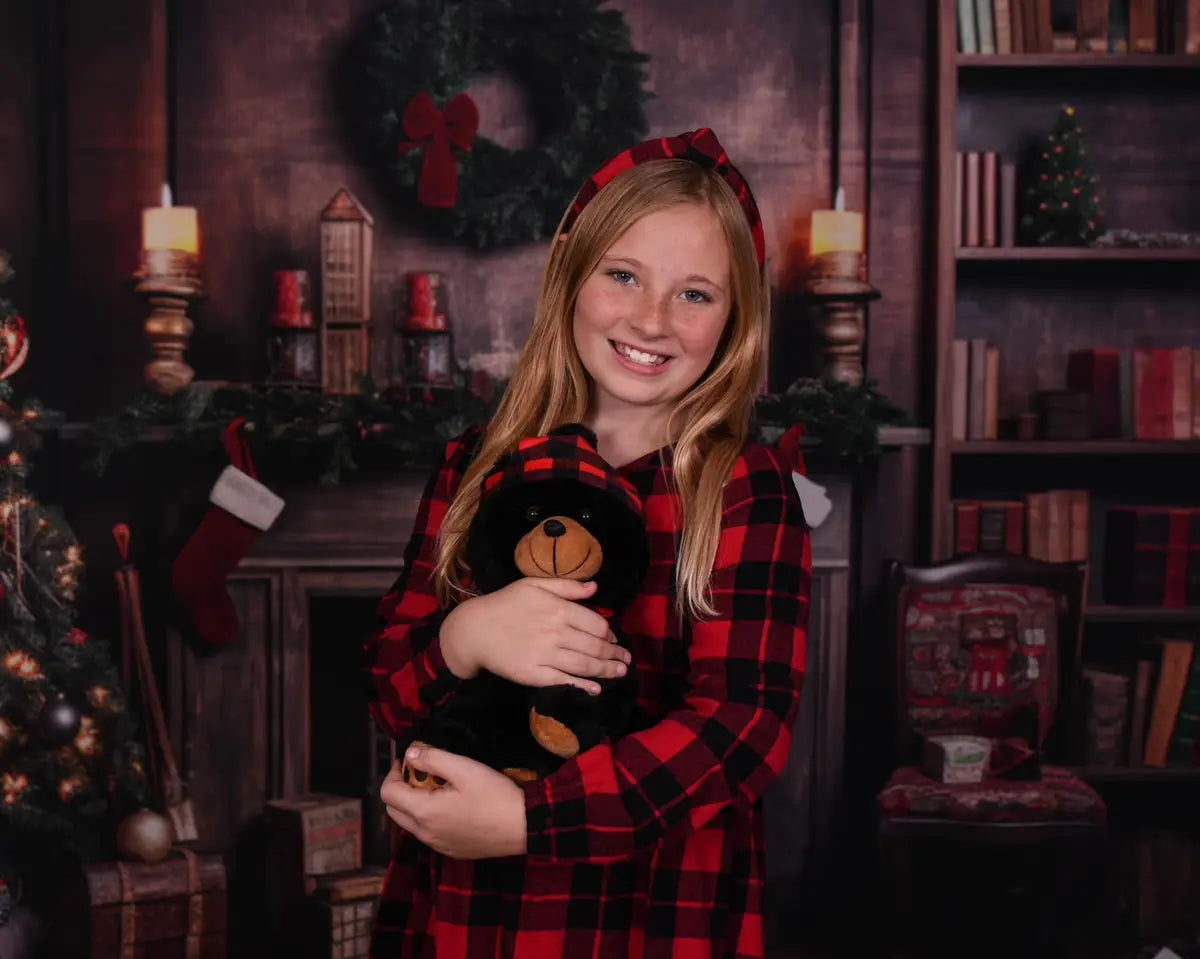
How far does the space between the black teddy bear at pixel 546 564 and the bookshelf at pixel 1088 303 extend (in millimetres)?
2131

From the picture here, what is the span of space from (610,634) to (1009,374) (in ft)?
8.17

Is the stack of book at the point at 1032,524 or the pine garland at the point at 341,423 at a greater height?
the pine garland at the point at 341,423

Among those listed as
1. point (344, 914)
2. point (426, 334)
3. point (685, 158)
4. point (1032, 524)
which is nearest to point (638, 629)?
point (685, 158)

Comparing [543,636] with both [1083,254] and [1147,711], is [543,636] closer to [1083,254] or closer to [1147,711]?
[1083,254]

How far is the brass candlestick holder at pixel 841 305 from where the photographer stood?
292 cm

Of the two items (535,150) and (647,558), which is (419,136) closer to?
(535,150)

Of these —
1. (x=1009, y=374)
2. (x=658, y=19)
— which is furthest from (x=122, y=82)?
(x=1009, y=374)

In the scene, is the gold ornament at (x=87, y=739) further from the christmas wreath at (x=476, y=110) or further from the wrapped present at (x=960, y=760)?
the wrapped present at (x=960, y=760)

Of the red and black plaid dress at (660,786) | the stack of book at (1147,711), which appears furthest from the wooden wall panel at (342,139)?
the red and black plaid dress at (660,786)

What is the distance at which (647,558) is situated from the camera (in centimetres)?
110

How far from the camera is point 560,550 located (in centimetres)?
106

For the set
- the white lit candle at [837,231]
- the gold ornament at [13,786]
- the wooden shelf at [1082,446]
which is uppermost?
the white lit candle at [837,231]

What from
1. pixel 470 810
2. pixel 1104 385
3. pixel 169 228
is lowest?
pixel 470 810

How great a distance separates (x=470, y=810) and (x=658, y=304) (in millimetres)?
502
